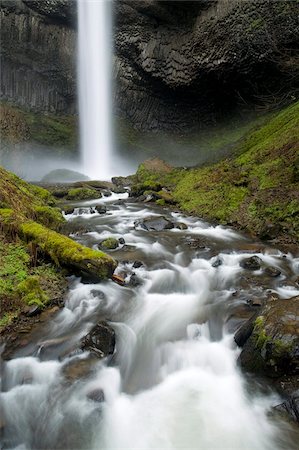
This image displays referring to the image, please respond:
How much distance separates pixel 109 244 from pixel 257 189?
5457 mm

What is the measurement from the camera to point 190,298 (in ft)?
19.5

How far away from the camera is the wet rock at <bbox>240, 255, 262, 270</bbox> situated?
6.81 meters

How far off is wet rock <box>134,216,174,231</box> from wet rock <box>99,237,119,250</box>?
6.73 ft

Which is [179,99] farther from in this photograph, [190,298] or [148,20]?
[190,298]

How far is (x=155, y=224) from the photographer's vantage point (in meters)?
10.1

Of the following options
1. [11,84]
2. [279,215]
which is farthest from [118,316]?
[11,84]

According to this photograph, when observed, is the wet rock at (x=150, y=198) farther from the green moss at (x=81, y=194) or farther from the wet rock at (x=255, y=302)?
the wet rock at (x=255, y=302)

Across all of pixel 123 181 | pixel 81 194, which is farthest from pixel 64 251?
pixel 123 181

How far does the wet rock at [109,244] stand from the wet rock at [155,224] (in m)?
2.05

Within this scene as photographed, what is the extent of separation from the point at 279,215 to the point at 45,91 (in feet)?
87.1

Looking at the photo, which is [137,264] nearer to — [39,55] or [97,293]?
[97,293]

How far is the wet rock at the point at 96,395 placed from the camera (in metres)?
3.70

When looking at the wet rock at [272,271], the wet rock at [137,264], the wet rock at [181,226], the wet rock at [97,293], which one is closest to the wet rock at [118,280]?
the wet rock at [97,293]

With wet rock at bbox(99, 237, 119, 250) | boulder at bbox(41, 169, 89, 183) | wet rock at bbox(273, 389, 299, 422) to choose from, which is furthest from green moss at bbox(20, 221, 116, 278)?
boulder at bbox(41, 169, 89, 183)
